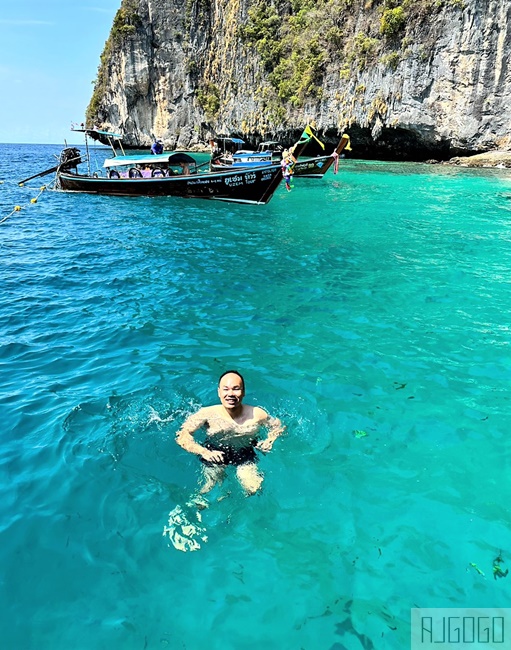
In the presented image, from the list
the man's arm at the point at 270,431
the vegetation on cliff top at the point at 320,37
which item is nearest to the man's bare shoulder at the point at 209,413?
the man's arm at the point at 270,431

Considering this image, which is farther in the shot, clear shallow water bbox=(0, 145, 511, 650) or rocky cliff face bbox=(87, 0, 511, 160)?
rocky cliff face bbox=(87, 0, 511, 160)

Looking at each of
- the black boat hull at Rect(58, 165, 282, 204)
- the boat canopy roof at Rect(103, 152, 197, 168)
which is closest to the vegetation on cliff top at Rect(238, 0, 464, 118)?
the black boat hull at Rect(58, 165, 282, 204)

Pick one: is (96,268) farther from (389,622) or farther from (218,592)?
(389,622)

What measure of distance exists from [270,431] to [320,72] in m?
45.6

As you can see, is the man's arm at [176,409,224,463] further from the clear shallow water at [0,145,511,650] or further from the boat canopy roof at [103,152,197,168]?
the boat canopy roof at [103,152,197,168]

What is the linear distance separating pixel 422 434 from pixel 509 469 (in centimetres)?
84

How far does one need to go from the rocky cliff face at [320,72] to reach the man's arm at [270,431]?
35041mm

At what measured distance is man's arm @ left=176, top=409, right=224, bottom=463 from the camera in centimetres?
387

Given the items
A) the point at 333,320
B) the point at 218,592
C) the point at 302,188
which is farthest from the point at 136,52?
the point at 218,592

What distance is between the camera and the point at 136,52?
205 feet

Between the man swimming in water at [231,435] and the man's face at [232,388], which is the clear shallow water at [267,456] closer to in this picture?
the man swimming in water at [231,435]

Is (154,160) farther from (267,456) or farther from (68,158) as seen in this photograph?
(267,456)

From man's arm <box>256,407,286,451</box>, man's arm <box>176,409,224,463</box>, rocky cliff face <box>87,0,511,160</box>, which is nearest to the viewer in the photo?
man's arm <box>176,409,224,463</box>

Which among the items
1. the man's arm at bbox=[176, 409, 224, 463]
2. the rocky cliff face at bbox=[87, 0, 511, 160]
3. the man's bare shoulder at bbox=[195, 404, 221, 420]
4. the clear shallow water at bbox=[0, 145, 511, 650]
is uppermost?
the rocky cliff face at bbox=[87, 0, 511, 160]
